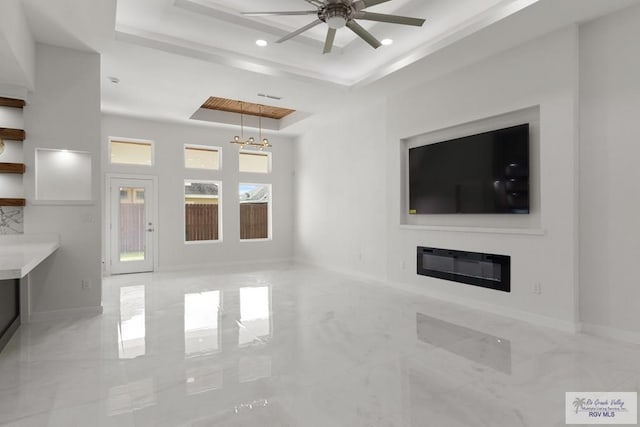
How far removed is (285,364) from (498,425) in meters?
1.58

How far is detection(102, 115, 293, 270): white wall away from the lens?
7.77m

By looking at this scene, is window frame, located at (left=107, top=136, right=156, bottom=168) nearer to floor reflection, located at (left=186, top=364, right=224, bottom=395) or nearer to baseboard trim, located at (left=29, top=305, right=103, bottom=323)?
baseboard trim, located at (left=29, top=305, right=103, bottom=323)

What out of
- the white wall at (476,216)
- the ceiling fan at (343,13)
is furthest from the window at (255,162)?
the ceiling fan at (343,13)

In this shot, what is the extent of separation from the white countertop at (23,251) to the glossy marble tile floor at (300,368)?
33.9 inches

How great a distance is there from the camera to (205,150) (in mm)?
8617

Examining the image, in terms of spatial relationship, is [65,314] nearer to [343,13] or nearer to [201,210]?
[201,210]

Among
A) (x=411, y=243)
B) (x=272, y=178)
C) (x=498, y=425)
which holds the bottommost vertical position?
(x=498, y=425)

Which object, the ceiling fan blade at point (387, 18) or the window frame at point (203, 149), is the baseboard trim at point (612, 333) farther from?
the window frame at point (203, 149)

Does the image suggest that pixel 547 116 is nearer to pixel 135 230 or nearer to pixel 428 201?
pixel 428 201

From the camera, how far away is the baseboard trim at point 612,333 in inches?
137

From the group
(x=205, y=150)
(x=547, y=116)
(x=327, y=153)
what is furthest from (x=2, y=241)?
(x=547, y=116)

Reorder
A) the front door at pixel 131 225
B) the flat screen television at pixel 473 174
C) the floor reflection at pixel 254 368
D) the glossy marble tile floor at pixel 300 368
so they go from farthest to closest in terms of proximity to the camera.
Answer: the front door at pixel 131 225
the flat screen television at pixel 473 174
the floor reflection at pixel 254 368
the glossy marble tile floor at pixel 300 368

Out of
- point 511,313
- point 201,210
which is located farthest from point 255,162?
point 511,313

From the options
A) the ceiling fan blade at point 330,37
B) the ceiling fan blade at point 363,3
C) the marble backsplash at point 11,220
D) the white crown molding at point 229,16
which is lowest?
the marble backsplash at point 11,220
